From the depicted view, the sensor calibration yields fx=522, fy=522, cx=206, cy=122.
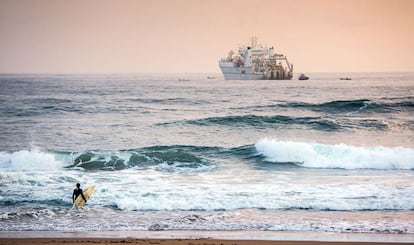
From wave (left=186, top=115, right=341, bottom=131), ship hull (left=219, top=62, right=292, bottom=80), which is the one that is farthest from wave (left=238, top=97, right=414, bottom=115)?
ship hull (left=219, top=62, right=292, bottom=80)

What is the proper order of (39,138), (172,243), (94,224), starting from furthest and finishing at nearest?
1. (39,138)
2. (94,224)
3. (172,243)

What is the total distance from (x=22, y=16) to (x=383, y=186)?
2671 centimetres

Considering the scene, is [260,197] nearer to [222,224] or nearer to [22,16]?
[222,224]

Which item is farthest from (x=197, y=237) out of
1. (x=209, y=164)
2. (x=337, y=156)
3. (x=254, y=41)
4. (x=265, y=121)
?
(x=254, y=41)

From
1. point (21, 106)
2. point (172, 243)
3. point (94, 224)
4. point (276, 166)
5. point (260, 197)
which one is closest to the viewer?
point (172, 243)

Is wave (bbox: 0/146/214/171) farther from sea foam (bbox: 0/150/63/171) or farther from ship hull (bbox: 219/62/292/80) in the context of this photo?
ship hull (bbox: 219/62/292/80)

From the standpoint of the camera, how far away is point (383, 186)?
11.8 metres

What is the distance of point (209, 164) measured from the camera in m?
15.4

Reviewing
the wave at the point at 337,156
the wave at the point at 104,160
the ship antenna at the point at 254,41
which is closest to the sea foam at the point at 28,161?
the wave at the point at 104,160

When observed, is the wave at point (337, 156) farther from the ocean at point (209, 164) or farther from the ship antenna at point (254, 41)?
the ship antenna at point (254, 41)

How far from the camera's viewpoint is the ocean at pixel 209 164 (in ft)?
31.3

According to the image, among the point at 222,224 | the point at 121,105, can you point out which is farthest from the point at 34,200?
the point at 121,105

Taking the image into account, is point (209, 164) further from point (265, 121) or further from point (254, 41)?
point (254, 41)

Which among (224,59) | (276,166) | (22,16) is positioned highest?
(22,16)
